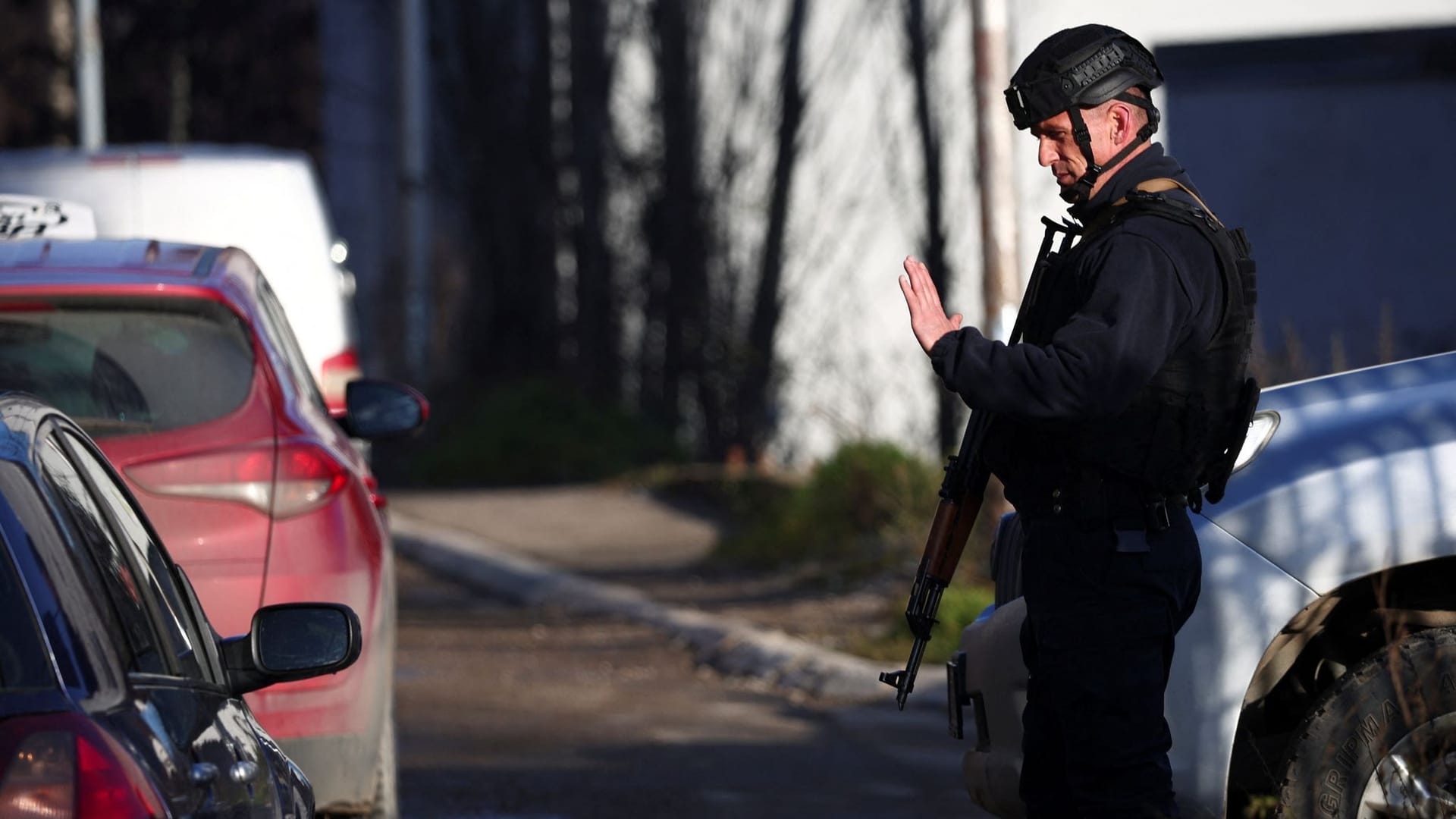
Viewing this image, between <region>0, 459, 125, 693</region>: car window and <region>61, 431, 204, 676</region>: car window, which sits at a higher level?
<region>0, 459, 125, 693</region>: car window

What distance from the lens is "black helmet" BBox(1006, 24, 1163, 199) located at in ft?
12.7

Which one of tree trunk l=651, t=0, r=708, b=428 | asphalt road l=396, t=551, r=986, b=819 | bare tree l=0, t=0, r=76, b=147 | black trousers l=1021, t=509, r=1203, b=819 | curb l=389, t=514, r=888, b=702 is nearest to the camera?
black trousers l=1021, t=509, r=1203, b=819

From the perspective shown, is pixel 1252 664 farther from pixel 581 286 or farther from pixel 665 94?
pixel 581 286

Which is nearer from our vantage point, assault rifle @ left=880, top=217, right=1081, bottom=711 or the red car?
assault rifle @ left=880, top=217, right=1081, bottom=711

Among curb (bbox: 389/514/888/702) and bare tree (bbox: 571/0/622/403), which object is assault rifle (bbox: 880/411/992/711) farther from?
bare tree (bbox: 571/0/622/403)

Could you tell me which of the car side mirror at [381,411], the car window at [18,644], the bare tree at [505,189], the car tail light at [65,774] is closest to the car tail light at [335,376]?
the car side mirror at [381,411]

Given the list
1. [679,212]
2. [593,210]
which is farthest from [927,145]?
[593,210]

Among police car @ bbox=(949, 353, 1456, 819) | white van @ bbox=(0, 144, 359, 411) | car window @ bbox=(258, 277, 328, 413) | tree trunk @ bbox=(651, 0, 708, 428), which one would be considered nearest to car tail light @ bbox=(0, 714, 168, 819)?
police car @ bbox=(949, 353, 1456, 819)

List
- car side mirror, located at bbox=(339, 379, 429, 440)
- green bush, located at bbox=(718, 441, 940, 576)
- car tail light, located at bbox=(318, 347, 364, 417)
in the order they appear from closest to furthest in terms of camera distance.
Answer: car side mirror, located at bbox=(339, 379, 429, 440) < car tail light, located at bbox=(318, 347, 364, 417) < green bush, located at bbox=(718, 441, 940, 576)

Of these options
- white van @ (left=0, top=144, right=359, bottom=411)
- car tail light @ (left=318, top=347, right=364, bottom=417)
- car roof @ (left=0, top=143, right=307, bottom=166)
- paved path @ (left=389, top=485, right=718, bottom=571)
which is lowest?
paved path @ (left=389, top=485, right=718, bottom=571)

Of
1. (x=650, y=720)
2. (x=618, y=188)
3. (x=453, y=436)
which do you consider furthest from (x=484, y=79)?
(x=650, y=720)

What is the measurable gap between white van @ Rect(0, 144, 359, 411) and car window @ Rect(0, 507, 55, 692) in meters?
6.99

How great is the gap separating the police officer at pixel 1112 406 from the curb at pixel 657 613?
4.52 m

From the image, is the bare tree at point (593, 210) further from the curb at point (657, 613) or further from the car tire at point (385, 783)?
the car tire at point (385, 783)
